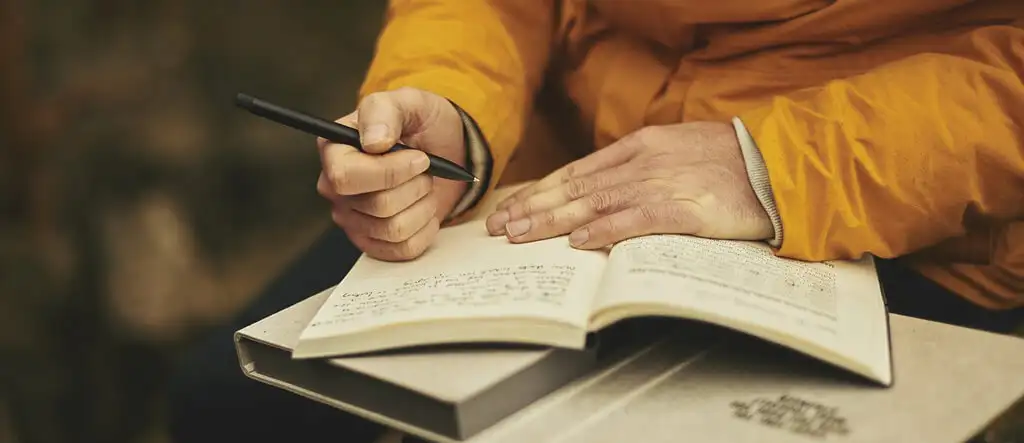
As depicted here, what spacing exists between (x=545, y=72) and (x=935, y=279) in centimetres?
40

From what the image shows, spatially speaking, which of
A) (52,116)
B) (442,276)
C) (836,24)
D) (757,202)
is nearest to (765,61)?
(836,24)

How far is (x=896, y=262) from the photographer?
72 centimetres

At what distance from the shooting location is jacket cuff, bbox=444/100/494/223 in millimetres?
749

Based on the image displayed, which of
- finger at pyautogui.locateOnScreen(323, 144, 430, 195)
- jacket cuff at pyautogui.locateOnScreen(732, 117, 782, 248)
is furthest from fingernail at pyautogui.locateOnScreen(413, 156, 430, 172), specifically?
jacket cuff at pyautogui.locateOnScreen(732, 117, 782, 248)

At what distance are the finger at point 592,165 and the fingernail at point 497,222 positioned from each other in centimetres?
2

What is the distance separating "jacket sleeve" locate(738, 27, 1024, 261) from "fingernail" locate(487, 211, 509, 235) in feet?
0.61

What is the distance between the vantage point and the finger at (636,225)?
60cm

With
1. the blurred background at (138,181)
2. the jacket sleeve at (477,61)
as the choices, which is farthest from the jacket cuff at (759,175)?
the blurred background at (138,181)

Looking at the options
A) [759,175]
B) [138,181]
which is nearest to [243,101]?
[759,175]

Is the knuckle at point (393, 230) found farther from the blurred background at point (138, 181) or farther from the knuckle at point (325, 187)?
the blurred background at point (138, 181)

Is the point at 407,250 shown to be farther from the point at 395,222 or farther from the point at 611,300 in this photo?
the point at 611,300

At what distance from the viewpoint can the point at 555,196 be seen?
673 millimetres

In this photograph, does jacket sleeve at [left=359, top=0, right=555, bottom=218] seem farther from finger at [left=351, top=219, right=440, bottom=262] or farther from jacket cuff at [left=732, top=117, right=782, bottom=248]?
jacket cuff at [left=732, top=117, right=782, bottom=248]

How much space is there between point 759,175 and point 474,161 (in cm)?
24
